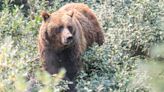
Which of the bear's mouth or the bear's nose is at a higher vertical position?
the bear's nose

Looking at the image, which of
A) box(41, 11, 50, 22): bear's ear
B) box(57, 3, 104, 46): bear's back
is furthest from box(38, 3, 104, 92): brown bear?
box(57, 3, 104, 46): bear's back

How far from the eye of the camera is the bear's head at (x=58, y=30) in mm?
6652

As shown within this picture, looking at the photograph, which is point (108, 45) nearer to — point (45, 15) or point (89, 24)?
point (89, 24)

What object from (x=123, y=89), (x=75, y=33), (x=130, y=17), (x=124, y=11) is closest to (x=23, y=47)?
(x=75, y=33)

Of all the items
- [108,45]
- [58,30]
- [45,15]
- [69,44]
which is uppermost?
[45,15]

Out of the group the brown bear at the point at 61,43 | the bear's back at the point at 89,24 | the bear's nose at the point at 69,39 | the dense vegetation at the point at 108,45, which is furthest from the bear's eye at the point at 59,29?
the bear's back at the point at 89,24

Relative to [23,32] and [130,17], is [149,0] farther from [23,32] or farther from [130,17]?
[23,32]

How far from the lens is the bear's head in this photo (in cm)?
665

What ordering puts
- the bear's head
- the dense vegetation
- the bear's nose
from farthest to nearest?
the bear's head
the bear's nose
the dense vegetation

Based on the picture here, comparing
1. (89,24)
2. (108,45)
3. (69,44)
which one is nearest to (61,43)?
(69,44)

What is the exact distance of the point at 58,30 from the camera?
264 inches

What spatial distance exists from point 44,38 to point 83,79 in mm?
849

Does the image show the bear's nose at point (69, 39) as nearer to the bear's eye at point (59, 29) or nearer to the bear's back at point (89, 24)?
the bear's eye at point (59, 29)

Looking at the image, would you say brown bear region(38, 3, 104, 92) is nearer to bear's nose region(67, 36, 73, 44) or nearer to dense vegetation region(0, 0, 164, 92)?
bear's nose region(67, 36, 73, 44)
